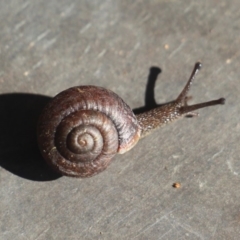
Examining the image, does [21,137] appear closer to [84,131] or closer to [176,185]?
[84,131]

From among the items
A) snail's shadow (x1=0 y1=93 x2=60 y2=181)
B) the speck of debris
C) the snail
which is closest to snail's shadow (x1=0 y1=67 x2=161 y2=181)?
snail's shadow (x1=0 y1=93 x2=60 y2=181)

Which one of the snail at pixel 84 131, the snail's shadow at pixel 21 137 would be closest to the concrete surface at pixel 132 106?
the snail's shadow at pixel 21 137

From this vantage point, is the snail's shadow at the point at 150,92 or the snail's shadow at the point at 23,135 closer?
the snail's shadow at the point at 23,135

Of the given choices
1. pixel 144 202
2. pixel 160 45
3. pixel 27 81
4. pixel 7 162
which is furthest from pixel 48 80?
pixel 144 202

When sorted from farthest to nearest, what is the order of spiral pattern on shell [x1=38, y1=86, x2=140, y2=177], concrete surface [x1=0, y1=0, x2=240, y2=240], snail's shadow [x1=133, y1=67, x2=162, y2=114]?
1. snail's shadow [x1=133, y1=67, x2=162, y2=114]
2. concrete surface [x1=0, y1=0, x2=240, y2=240]
3. spiral pattern on shell [x1=38, y1=86, x2=140, y2=177]

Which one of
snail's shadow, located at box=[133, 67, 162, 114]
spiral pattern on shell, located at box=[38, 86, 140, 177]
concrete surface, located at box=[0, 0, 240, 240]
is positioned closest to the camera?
spiral pattern on shell, located at box=[38, 86, 140, 177]

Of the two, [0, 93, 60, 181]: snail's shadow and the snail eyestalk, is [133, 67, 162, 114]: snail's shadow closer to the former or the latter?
the snail eyestalk

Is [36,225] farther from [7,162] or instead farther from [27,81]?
[27,81]

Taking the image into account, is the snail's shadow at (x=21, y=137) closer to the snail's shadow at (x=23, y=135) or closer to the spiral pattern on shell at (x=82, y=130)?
the snail's shadow at (x=23, y=135)
